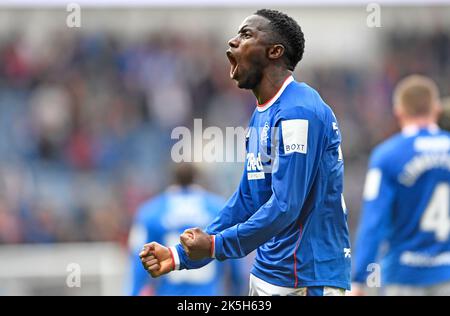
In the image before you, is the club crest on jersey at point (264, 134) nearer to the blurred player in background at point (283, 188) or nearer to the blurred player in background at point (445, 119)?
the blurred player in background at point (283, 188)

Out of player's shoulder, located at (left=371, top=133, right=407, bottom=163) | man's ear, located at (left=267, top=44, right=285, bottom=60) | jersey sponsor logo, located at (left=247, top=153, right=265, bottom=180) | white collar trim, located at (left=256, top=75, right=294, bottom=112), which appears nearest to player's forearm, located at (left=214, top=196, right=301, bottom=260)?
jersey sponsor logo, located at (left=247, top=153, right=265, bottom=180)

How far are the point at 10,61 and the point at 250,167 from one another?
11.5 m

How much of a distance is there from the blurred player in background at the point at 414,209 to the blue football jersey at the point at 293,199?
214cm

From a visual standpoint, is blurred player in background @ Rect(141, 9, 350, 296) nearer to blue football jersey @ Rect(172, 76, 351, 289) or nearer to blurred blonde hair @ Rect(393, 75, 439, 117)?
blue football jersey @ Rect(172, 76, 351, 289)

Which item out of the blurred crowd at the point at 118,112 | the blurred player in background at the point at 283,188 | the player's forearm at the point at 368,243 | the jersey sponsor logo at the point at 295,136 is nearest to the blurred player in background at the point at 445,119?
the player's forearm at the point at 368,243

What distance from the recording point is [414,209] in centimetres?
708

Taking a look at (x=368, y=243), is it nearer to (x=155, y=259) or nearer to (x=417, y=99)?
(x=417, y=99)

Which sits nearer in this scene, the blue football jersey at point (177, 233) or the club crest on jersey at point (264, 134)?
the club crest on jersey at point (264, 134)

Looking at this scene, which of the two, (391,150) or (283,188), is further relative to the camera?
(391,150)

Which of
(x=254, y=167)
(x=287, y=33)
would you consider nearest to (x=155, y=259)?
(x=254, y=167)

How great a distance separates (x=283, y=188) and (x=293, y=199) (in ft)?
0.23

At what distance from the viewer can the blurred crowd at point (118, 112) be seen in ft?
46.4

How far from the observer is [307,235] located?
4.84m

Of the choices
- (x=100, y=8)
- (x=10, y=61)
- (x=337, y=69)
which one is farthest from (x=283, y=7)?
(x=10, y=61)
